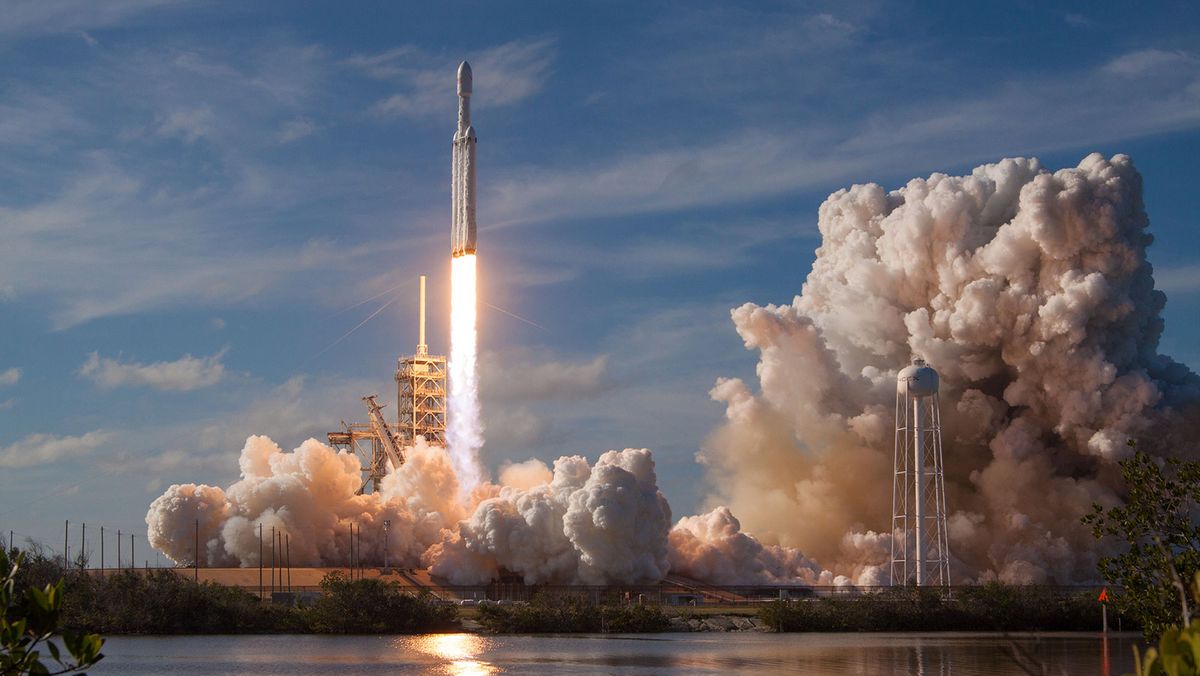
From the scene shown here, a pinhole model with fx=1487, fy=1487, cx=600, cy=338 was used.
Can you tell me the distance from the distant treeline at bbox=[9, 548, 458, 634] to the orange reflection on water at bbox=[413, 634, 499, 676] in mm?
2570

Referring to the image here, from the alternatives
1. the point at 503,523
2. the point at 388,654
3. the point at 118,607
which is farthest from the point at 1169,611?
the point at 503,523

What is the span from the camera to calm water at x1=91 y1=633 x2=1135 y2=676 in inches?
2067

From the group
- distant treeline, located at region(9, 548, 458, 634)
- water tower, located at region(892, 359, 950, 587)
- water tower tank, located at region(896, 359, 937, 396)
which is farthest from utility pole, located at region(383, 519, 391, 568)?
water tower tank, located at region(896, 359, 937, 396)

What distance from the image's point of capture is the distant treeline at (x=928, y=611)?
252ft

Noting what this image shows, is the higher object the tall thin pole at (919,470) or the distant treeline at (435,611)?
the tall thin pole at (919,470)

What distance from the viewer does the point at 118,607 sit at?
7331 cm

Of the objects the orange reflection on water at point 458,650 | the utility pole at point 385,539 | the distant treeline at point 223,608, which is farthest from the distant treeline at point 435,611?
the utility pole at point 385,539

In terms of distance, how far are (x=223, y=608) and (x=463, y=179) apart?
2672cm

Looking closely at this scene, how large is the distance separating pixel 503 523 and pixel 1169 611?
210ft

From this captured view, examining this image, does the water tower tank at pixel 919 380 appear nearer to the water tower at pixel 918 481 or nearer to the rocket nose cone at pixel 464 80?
the water tower at pixel 918 481

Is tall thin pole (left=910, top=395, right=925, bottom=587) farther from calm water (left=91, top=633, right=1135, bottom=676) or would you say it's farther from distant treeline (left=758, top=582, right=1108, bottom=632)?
calm water (left=91, top=633, right=1135, bottom=676)

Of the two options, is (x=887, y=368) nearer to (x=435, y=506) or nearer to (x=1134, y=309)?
(x=1134, y=309)

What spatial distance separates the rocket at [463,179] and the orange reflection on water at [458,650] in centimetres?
2193

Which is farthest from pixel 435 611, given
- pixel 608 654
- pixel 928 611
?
pixel 928 611
